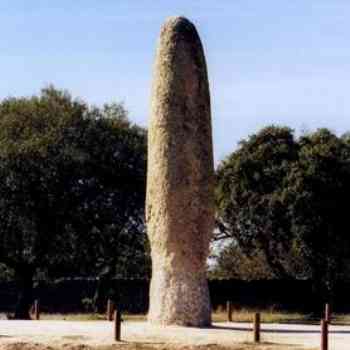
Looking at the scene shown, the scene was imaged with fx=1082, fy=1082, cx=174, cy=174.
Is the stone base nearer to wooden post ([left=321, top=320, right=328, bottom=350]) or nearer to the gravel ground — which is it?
the gravel ground

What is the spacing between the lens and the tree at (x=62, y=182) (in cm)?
4331

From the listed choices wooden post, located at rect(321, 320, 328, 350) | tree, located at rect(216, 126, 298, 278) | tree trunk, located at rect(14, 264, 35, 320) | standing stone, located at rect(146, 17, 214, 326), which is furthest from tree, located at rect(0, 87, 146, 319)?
wooden post, located at rect(321, 320, 328, 350)

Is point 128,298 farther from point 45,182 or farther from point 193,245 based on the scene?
point 193,245

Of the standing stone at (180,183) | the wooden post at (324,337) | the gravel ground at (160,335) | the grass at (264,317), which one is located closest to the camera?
the wooden post at (324,337)

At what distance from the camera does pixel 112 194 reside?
45594mm

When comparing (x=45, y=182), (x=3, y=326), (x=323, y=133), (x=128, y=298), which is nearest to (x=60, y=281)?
(x=128, y=298)

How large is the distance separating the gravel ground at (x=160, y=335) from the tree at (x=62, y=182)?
1601 cm

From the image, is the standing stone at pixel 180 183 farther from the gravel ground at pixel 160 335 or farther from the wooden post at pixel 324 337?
the wooden post at pixel 324 337

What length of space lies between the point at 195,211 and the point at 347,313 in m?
17.4

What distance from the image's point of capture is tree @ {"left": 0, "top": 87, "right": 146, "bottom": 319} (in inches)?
1705

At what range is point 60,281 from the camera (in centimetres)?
4988

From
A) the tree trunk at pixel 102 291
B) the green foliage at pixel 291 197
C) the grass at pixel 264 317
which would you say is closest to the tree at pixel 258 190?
the green foliage at pixel 291 197

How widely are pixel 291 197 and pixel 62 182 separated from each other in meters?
9.28

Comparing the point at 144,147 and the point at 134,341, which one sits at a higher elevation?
the point at 144,147
